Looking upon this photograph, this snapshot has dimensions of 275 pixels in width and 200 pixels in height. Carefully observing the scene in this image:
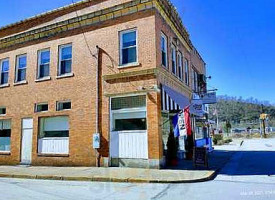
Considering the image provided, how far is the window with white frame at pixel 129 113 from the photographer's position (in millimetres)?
13414

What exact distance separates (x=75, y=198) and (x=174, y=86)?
10.2 meters

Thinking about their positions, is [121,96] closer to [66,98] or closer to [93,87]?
[93,87]

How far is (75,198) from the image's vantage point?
25.2 ft

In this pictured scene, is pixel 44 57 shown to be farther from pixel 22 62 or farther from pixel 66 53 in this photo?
pixel 22 62

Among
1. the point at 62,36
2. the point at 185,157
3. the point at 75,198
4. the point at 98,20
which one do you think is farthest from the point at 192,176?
the point at 62,36

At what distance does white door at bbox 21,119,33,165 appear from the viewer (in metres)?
16.5

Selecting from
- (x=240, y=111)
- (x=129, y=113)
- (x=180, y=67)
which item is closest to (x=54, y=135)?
(x=129, y=113)

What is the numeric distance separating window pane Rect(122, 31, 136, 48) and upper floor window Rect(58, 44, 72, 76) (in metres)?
3.55

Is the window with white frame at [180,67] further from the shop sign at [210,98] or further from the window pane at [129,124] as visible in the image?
the window pane at [129,124]

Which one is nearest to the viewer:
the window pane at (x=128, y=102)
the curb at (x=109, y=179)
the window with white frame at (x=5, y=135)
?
the curb at (x=109, y=179)

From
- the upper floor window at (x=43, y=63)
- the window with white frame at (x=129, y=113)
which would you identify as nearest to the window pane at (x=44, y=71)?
the upper floor window at (x=43, y=63)

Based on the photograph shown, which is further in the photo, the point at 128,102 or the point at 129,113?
the point at 128,102

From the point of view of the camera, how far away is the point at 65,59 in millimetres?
16234

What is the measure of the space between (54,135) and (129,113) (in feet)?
16.5
